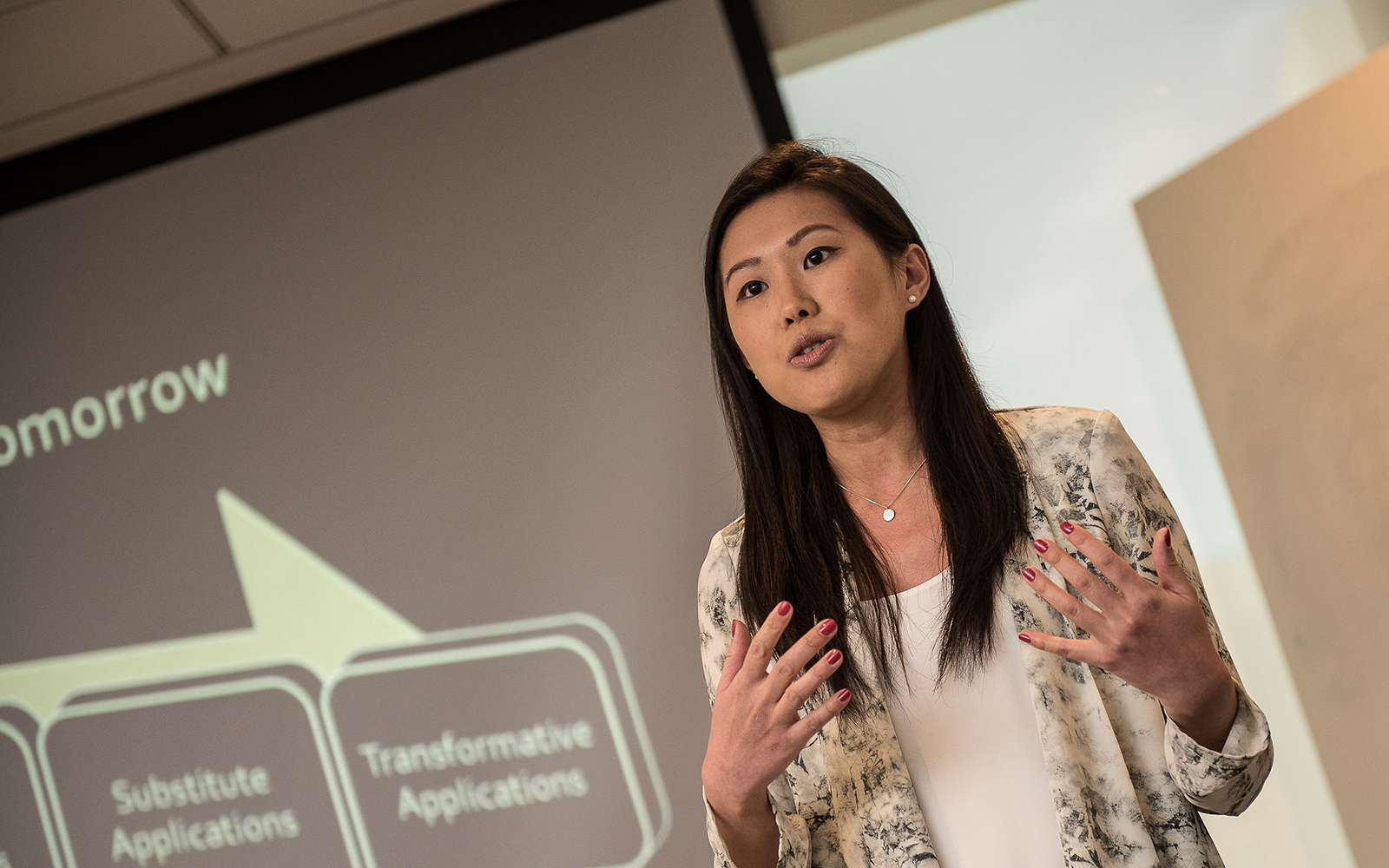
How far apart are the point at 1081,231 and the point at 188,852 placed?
2.66 metres

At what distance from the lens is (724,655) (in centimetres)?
125

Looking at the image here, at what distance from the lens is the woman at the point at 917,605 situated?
3.25ft

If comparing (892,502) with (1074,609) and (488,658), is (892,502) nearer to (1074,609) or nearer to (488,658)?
(1074,609)

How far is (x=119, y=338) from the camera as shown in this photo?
259 centimetres

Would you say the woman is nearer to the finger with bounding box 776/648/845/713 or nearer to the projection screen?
the finger with bounding box 776/648/845/713

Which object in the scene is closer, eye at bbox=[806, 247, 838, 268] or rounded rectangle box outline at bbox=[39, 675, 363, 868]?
eye at bbox=[806, 247, 838, 268]

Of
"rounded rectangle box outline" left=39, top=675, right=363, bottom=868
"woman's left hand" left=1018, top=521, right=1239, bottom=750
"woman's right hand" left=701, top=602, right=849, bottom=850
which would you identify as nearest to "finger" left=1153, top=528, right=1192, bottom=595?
"woman's left hand" left=1018, top=521, right=1239, bottom=750

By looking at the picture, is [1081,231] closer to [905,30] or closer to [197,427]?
[905,30]

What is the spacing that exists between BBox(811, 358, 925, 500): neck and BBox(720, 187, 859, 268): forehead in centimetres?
23

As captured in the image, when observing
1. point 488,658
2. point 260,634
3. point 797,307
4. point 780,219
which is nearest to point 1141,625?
point 797,307

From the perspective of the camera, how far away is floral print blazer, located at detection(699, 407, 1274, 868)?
1.01 m

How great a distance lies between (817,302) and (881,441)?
0.20 m

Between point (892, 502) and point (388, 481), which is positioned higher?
point (388, 481)

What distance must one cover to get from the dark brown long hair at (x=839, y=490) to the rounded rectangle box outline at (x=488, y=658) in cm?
109
